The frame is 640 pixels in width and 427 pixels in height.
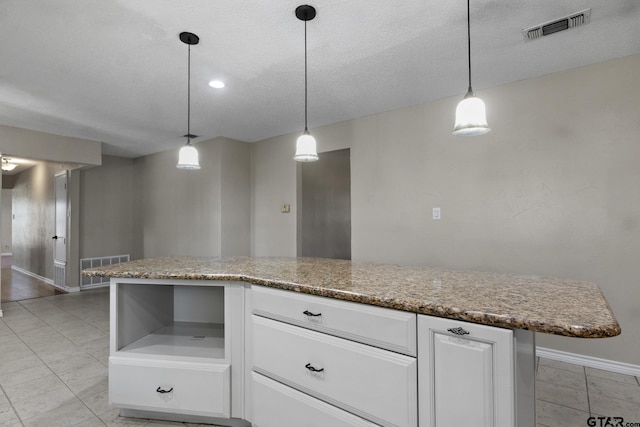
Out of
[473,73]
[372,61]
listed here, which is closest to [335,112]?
[372,61]

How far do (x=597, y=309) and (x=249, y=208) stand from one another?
14.7 feet

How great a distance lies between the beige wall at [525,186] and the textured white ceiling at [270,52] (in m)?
0.24

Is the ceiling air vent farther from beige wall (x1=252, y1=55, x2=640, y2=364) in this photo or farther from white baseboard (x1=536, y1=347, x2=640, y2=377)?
white baseboard (x1=536, y1=347, x2=640, y2=377)

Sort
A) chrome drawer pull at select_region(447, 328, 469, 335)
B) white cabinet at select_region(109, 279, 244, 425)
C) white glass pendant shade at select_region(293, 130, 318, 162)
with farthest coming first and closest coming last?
1. white glass pendant shade at select_region(293, 130, 318, 162)
2. white cabinet at select_region(109, 279, 244, 425)
3. chrome drawer pull at select_region(447, 328, 469, 335)

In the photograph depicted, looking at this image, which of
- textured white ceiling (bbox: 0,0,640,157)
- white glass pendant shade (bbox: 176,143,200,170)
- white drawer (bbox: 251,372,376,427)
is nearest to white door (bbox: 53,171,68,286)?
textured white ceiling (bbox: 0,0,640,157)

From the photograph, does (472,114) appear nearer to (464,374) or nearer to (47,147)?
(464,374)

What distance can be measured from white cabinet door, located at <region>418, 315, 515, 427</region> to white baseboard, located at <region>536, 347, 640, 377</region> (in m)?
2.26

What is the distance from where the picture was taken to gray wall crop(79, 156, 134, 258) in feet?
18.8

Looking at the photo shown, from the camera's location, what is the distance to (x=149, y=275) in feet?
6.10

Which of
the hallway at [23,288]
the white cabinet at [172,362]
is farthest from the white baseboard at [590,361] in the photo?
the hallway at [23,288]

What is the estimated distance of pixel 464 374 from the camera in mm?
1133

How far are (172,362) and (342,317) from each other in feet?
3.57

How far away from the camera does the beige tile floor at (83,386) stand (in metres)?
1.99

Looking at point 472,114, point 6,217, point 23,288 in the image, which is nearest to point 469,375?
point 472,114
